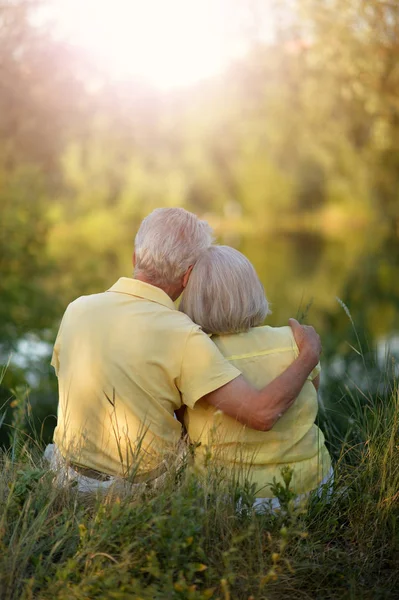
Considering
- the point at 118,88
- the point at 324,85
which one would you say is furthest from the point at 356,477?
the point at 118,88

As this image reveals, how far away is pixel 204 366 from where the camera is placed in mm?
2207

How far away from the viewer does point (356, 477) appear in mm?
2443

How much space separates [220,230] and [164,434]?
76.4 feet

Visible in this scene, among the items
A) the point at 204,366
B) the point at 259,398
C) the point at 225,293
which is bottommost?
the point at 259,398

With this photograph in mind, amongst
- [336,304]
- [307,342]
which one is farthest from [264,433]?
[336,304]

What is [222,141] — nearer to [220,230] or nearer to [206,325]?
[220,230]

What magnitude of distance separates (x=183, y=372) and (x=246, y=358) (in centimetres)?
20

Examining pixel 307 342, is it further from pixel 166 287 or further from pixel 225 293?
pixel 166 287

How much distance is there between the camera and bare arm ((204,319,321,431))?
2.21 metres

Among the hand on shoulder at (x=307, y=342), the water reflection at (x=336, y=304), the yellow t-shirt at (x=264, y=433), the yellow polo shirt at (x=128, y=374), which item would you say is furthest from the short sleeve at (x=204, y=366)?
the water reflection at (x=336, y=304)

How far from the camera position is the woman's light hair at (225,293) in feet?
7.57

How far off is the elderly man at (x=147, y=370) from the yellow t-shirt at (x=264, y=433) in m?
0.07

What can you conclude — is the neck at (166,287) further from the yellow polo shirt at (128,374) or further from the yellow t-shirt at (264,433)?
the yellow t-shirt at (264,433)

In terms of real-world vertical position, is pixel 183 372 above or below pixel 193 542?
above
